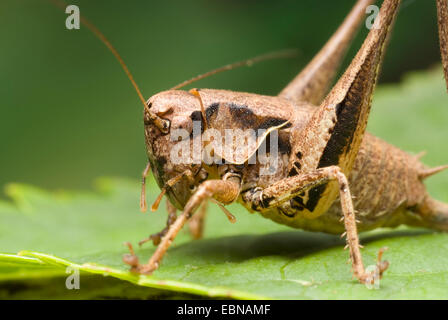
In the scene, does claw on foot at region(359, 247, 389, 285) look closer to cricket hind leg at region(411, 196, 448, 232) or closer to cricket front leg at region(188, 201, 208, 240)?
cricket hind leg at region(411, 196, 448, 232)

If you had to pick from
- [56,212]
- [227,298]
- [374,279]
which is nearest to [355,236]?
[374,279]

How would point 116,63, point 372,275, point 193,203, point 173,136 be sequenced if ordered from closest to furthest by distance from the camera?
point 372,275
point 193,203
point 173,136
point 116,63

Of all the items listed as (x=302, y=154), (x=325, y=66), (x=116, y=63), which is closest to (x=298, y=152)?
(x=302, y=154)

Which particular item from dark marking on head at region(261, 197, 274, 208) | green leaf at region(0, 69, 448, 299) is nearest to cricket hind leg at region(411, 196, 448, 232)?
green leaf at region(0, 69, 448, 299)

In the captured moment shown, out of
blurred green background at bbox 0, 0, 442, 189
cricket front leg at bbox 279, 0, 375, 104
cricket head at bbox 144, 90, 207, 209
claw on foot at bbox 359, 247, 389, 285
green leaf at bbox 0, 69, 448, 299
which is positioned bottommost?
claw on foot at bbox 359, 247, 389, 285

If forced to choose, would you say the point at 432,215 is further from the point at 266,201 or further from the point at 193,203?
the point at 193,203

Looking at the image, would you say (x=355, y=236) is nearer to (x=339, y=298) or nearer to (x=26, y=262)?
(x=339, y=298)
